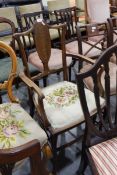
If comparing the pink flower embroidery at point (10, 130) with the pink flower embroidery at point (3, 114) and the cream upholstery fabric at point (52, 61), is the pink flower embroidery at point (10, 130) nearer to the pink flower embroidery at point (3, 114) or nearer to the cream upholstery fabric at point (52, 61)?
the pink flower embroidery at point (3, 114)

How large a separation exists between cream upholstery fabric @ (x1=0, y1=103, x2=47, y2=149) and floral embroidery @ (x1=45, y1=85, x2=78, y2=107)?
0.22 metres

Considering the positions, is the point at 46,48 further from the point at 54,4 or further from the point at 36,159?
the point at 54,4

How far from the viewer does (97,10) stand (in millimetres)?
3254

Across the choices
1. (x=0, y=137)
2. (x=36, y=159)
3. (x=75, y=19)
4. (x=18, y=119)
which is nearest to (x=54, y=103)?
(x=18, y=119)

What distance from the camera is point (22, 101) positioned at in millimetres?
2443

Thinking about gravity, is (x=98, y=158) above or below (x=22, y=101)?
above

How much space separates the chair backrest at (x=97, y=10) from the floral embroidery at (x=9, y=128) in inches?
88.2

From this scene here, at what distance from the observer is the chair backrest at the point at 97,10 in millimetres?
3223

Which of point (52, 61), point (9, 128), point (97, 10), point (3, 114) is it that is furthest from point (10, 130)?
point (97, 10)

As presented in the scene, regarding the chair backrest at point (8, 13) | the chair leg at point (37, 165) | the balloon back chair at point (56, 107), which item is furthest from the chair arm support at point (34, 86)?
the chair backrest at point (8, 13)

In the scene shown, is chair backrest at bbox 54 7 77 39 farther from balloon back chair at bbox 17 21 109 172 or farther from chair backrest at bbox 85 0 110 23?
balloon back chair at bbox 17 21 109 172

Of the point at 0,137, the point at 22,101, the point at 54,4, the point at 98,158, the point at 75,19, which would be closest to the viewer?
the point at 98,158

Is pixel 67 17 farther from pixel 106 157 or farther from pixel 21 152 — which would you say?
pixel 21 152

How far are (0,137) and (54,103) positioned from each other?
418mm
